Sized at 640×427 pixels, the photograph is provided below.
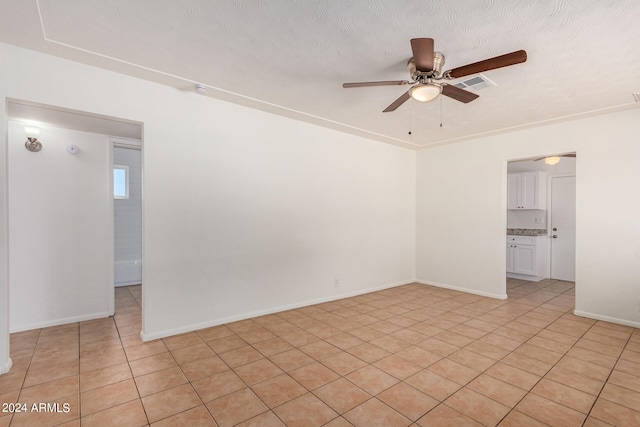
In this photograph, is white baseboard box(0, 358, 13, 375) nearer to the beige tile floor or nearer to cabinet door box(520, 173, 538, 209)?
the beige tile floor

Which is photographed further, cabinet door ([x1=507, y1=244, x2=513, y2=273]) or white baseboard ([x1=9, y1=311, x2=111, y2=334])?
cabinet door ([x1=507, y1=244, x2=513, y2=273])

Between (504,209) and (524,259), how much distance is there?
2.13 metres

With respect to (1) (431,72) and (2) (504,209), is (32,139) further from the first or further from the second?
(2) (504,209)

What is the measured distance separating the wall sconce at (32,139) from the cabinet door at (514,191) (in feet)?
26.3

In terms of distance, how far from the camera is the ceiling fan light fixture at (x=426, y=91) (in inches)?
95.7

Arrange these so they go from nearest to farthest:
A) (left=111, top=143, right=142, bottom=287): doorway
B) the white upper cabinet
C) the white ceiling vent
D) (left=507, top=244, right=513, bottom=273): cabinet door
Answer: the white ceiling vent
(left=111, top=143, right=142, bottom=287): doorway
the white upper cabinet
(left=507, top=244, right=513, bottom=273): cabinet door

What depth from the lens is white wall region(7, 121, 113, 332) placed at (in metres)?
3.46

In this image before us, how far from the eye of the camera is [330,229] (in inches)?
184

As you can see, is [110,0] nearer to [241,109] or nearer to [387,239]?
[241,109]

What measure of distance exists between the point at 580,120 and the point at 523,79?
1.86 metres

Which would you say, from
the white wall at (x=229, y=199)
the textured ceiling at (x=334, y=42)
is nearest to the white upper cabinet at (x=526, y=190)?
the textured ceiling at (x=334, y=42)

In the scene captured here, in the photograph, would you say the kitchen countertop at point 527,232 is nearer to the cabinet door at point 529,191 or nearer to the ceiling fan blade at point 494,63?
the cabinet door at point 529,191

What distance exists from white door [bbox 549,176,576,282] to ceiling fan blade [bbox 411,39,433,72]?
5.61 m

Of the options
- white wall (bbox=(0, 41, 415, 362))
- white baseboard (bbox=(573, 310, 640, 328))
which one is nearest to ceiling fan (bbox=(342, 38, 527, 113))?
white wall (bbox=(0, 41, 415, 362))
